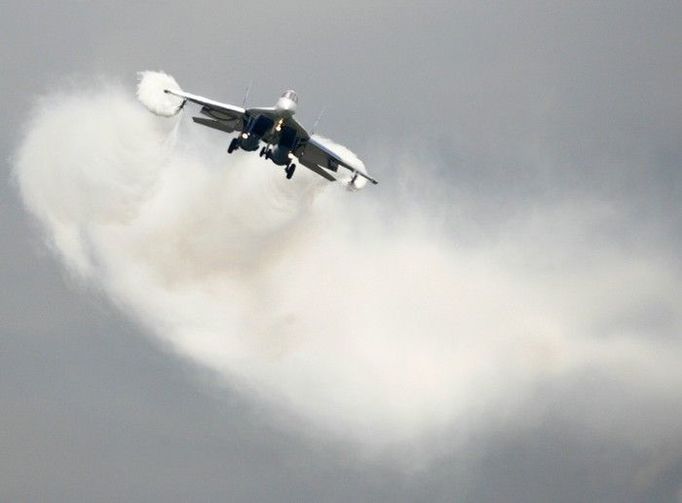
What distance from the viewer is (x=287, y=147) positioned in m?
101

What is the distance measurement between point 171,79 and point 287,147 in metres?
11.2

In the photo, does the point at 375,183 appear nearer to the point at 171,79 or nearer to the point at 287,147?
the point at 287,147

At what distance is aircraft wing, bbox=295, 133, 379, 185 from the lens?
103125 millimetres

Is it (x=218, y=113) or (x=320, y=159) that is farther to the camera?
(x=320, y=159)

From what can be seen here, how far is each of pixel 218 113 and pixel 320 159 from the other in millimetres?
10288

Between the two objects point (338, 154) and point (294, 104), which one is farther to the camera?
point (338, 154)

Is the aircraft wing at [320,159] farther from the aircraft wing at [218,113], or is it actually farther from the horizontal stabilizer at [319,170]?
the aircraft wing at [218,113]

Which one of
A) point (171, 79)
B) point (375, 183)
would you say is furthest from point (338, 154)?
point (171, 79)

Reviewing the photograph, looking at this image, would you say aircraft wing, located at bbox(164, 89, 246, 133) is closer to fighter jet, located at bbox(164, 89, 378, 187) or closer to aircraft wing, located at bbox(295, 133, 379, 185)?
fighter jet, located at bbox(164, 89, 378, 187)

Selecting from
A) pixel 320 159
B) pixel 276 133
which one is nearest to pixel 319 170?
pixel 320 159

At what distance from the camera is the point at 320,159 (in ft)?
346

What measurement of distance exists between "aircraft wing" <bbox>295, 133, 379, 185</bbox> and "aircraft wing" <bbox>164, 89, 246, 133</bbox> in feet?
19.4

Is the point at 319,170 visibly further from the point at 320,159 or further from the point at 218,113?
the point at 218,113

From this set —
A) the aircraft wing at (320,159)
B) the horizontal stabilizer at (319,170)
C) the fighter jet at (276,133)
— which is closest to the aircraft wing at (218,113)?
the fighter jet at (276,133)
